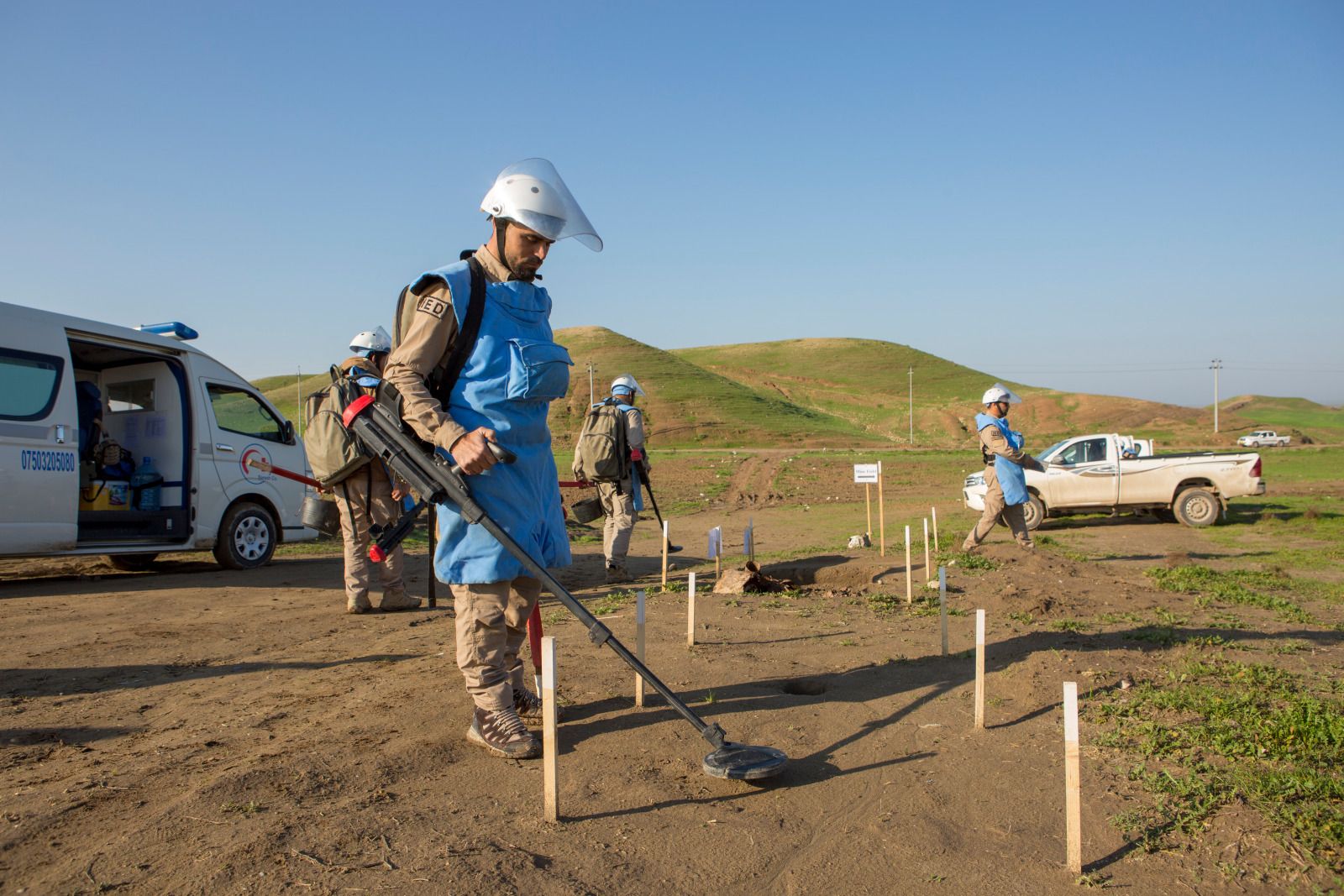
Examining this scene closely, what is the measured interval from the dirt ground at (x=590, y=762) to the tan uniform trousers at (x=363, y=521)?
0.36 meters

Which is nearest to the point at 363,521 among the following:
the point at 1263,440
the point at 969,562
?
the point at 969,562

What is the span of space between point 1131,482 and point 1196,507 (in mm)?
1203

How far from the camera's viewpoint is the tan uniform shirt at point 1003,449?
10.8 metres

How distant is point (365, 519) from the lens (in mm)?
8016

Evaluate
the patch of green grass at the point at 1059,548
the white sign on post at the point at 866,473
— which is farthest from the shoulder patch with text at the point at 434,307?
the white sign on post at the point at 866,473

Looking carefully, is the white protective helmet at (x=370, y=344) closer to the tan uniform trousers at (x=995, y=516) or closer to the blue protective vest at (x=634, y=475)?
the blue protective vest at (x=634, y=475)

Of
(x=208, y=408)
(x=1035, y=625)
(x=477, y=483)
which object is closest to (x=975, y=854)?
(x=477, y=483)

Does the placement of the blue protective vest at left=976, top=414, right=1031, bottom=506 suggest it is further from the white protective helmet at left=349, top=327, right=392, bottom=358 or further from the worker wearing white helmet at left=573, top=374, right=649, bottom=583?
the white protective helmet at left=349, top=327, right=392, bottom=358

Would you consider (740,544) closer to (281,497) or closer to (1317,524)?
(281,497)

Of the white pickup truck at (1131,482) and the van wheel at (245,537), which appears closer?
the van wheel at (245,537)

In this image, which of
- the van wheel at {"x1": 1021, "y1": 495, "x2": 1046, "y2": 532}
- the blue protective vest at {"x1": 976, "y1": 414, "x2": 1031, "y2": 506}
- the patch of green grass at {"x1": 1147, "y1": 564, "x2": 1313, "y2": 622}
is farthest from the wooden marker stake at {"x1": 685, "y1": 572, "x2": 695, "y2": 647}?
the van wheel at {"x1": 1021, "y1": 495, "x2": 1046, "y2": 532}

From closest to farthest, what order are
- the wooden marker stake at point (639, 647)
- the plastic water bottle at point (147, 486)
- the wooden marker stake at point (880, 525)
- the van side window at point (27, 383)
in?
the wooden marker stake at point (639, 647) → the van side window at point (27, 383) → the plastic water bottle at point (147, 486) → the wooden marker stake at point (880, 525)

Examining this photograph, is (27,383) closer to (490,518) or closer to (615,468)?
(615,468)

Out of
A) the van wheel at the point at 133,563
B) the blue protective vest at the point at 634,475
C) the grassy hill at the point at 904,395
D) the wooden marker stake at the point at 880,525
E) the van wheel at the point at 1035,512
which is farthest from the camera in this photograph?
the grassy hill at the point at 904,395
